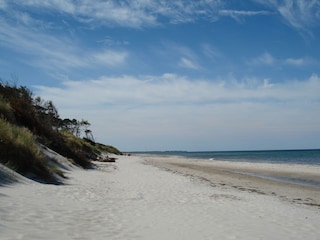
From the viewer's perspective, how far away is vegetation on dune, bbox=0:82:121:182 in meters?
11.7

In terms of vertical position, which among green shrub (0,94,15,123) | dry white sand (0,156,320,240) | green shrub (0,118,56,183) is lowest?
dry white sand (0,156,320,240)

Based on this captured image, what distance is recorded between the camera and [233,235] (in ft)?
21.4

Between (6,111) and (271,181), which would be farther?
(271,181)

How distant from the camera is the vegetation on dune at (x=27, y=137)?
38.5 ft

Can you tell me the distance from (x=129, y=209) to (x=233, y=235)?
2.92 metres

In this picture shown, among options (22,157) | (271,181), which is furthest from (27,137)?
(271,181)

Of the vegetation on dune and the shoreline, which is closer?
the vegetation on dune

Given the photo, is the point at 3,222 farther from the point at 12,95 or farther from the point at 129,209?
the point at 12,95

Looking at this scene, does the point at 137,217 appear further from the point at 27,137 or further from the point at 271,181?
the point at 271,181

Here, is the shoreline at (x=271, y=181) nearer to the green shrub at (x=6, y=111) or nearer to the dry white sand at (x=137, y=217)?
the dry white sand at (x=137, y=217)

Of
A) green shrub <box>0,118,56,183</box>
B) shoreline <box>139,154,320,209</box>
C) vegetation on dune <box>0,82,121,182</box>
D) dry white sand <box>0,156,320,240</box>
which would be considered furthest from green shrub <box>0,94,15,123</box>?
shoreline <box>139,154,320,209</box>

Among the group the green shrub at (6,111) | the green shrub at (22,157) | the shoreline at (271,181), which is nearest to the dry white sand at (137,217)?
the green shrub at (22,157)

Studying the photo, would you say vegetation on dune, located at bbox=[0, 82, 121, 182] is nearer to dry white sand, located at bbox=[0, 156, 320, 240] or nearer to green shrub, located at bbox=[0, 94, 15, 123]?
green shrub, located at bbox=[0, 94, 15, 123]

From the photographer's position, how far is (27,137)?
13609 millimetres
